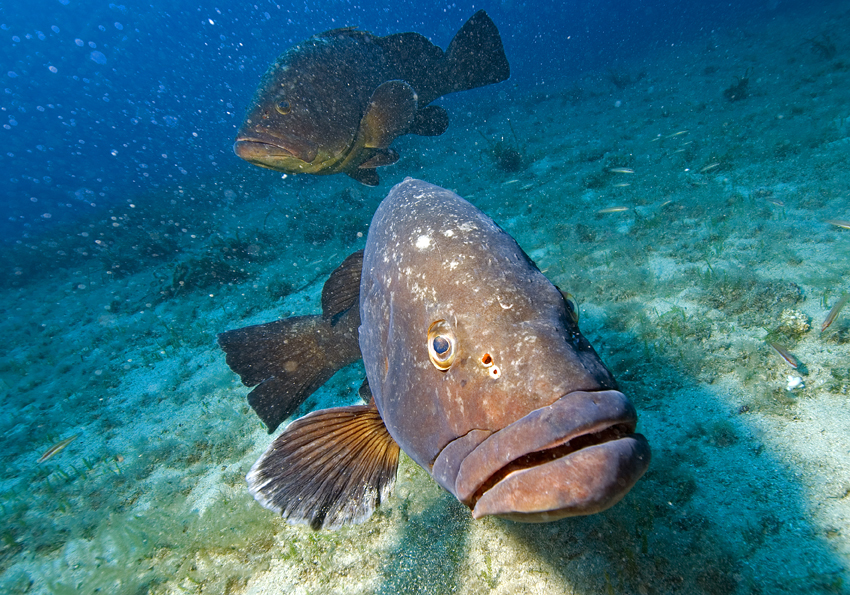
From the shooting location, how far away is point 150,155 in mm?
66562

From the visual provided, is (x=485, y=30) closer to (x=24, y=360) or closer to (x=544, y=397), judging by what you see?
(x=544, y=397)

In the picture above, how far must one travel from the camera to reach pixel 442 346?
1701 mm

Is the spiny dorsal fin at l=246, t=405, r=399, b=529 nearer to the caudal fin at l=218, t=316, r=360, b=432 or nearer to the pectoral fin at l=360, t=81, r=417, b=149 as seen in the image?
the caudal fin at l=218, t=316, r=360, b=432

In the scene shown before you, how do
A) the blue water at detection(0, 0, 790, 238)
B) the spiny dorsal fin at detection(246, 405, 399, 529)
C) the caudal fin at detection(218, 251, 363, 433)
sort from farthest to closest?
the blue water at detection(0, 0, 790, 238) → the caudal fin at detection(218, 251, 363, 433) → the spiny dorsal fin at detection(246, 405, 399, 529)

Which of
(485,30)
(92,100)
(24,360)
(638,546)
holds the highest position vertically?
(92,100)

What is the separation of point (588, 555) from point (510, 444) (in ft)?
5.03

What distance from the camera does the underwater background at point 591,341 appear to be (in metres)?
2.34

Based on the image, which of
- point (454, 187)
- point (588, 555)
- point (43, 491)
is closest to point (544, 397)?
point (588, 555)

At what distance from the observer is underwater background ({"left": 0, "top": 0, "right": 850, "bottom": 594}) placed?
7.68 ft

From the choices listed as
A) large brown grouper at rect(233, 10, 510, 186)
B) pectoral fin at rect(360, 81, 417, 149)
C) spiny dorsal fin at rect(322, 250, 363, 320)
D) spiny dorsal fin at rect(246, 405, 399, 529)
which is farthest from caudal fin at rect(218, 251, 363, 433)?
pectoral fin at rect(360, 81, 417, 149)

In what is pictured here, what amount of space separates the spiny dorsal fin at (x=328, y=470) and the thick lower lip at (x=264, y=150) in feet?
10.4

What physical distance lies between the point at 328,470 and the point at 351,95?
4.77m

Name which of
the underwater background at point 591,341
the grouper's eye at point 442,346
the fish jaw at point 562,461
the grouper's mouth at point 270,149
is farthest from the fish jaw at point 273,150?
the fish jaw at point 562,461

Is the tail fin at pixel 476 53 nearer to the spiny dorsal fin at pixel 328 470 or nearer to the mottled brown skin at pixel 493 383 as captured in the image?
the mottled brown skin at pixel 493 383
